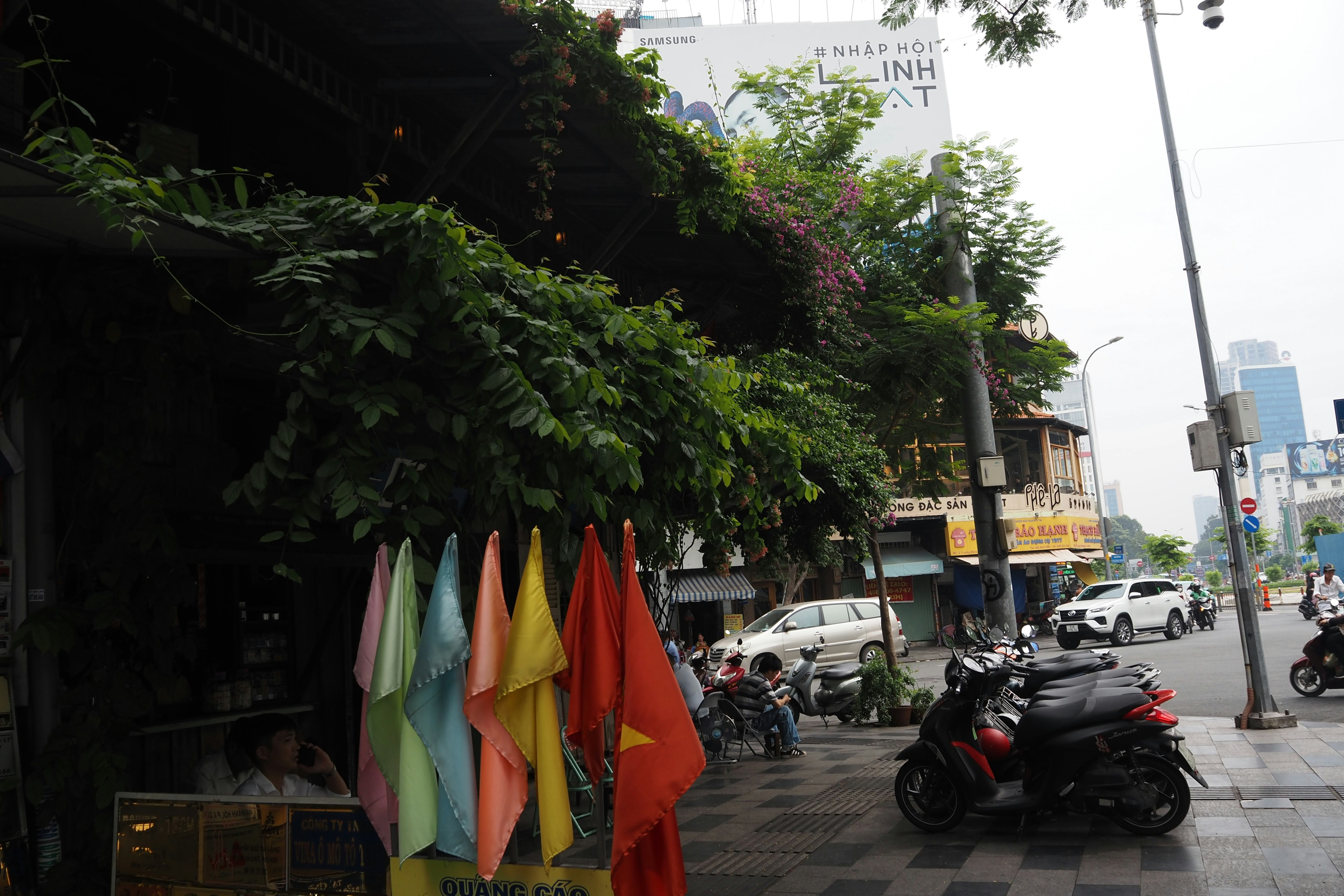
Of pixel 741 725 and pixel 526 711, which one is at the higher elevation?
pixel 526 711

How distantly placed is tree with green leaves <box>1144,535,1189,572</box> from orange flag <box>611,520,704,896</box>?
63.8 meters

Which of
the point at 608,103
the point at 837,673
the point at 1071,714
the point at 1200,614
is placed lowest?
the point at 1200,614

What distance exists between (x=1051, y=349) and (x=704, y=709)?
358 inches

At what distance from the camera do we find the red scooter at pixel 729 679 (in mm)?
12523

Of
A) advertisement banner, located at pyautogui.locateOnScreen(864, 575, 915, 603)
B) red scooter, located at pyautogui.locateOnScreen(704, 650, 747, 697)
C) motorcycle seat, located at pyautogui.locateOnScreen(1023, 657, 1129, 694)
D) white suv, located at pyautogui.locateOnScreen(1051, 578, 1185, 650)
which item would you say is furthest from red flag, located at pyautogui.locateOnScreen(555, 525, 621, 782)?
advertisement banner, located at pyautogui.locateOnScreen(864, 575, 915, 603)

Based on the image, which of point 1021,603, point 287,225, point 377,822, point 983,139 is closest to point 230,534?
point 287,225

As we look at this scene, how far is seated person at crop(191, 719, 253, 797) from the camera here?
5402 millimetres

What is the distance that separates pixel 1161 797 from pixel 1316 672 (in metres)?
8.25

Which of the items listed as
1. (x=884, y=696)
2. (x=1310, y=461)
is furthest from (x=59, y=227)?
(x=1310, y=461)

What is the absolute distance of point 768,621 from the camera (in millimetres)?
22203

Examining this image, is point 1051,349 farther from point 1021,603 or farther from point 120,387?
point 1021,603

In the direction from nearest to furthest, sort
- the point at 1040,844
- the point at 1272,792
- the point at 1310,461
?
the point at 1040,844
the point at 1272,792
the point at 1310,461

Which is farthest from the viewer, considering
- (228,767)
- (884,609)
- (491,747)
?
(884,609)

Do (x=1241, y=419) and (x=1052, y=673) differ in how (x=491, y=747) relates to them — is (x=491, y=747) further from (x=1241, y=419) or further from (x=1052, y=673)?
(x=1241, y=419)
